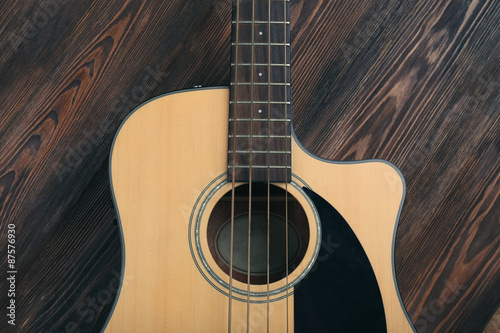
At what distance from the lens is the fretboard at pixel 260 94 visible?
2.44 feet

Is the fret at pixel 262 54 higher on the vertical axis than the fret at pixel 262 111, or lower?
higher

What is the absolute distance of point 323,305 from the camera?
0.71 metres

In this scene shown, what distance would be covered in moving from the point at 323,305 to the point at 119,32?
2.56ft

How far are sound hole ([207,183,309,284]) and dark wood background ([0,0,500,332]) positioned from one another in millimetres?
272

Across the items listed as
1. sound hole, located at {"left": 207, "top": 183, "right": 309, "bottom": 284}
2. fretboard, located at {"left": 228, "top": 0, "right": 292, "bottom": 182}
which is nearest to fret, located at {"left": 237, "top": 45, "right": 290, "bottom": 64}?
fretboard, located at {"left": 228, "top": 0, "right": 292, "bottom": 182}

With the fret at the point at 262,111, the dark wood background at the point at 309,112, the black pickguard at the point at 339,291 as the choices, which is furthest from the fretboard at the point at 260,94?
the dark wood background at the point at 309,112

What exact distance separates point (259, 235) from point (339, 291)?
0.62ft

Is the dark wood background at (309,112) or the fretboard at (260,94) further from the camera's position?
the dark wood background at (309,112)

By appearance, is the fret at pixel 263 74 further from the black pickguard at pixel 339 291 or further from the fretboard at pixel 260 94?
the black pickguard at pixel 339 291

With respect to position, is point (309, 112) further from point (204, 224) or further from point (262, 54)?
point (204, 224)

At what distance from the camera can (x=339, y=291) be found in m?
0.71

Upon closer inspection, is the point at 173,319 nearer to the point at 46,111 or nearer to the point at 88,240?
the point at 88,240

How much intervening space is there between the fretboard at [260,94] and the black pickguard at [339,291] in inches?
5.5

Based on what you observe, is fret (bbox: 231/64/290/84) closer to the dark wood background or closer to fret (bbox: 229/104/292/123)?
fret (bbox: 229/104/292/123)
